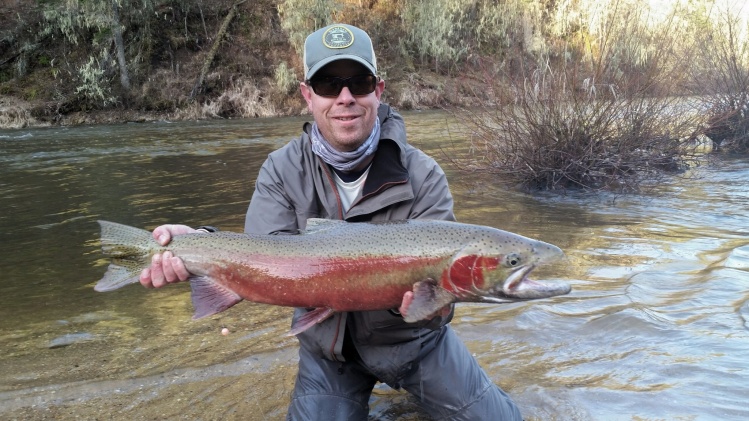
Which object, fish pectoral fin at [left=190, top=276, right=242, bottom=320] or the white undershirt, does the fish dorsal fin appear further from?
fish pectoral fin at [left=190, top=276, right=242, bottom=320]

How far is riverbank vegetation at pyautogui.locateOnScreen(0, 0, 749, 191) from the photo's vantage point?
8172 mm

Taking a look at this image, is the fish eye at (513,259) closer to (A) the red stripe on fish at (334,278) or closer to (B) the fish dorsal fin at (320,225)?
(A) the red stripe on fish at (334,278)

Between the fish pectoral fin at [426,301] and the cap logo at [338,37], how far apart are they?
1251 mm

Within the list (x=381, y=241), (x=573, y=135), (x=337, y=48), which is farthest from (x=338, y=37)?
(x=573, y=135)

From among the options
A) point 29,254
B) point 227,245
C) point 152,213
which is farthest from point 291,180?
point 152,213

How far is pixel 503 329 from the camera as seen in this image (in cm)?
399

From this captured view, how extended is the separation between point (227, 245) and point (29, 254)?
15.1 ft

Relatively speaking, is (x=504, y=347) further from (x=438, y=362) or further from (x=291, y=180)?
(x=291, y=180)

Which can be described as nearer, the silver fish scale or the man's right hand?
the silver fish scale

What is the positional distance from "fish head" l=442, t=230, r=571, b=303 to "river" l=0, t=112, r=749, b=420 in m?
1.01

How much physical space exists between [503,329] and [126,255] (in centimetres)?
254

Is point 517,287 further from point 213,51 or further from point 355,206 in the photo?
point 213,51

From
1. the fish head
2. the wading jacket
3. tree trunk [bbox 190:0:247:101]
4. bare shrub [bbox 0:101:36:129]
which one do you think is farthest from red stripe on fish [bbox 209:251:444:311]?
tree trunk [bbox 190:0:247:101]

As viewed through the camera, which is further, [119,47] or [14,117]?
[119,47]
